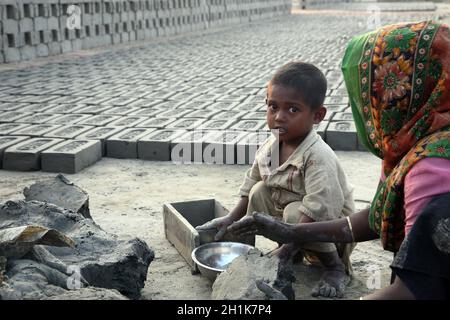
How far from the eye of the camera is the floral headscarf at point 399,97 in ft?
7.66

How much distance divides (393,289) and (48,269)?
1.37m

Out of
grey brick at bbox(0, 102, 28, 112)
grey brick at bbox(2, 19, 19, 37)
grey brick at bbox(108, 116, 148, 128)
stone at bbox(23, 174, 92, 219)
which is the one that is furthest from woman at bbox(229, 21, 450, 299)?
grey brick at bbox(2, 19, 19, 37)

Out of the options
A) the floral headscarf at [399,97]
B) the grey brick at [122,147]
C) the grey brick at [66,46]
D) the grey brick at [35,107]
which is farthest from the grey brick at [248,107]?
the grey brick at [66,46]

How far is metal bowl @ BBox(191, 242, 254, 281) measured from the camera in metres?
3.23

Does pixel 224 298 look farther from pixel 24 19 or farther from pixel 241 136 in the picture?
pixel 24 19

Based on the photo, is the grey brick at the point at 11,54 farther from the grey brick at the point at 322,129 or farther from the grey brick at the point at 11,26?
the grey brick at the point at 322,129

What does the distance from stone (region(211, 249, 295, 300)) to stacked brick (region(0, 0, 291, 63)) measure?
9321mm

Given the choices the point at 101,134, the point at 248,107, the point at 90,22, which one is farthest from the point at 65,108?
the point at 90,22

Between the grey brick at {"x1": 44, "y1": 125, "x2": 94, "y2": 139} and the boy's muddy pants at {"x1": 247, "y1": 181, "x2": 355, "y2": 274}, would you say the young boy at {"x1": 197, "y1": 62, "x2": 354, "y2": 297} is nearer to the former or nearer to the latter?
the boy's muddy pants at {"x1": 247, "y1": 181, "x2": 355, "y2": 274}

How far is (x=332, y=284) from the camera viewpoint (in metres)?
3.00

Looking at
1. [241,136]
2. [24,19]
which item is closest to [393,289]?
[241,136]

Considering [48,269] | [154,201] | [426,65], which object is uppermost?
[426,65]

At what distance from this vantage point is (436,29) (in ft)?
7.84

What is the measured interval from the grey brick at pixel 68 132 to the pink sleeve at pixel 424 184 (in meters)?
4.09
